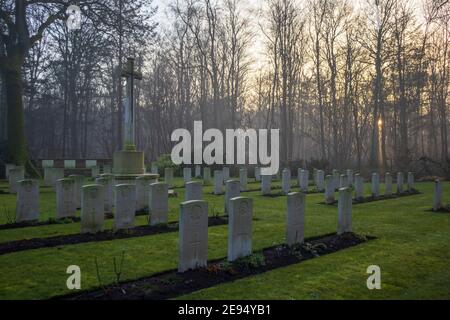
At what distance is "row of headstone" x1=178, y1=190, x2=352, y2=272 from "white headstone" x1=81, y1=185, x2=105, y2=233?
10.4 feet

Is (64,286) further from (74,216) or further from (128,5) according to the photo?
(128,5)

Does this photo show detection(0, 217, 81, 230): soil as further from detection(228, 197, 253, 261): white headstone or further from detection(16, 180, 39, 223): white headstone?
detection(228, 197, 253, 261): white headstone

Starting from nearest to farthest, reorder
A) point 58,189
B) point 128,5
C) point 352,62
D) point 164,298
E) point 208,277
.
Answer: point 164,298
point 208,277
point 58,189
point 128,5
point 352,62

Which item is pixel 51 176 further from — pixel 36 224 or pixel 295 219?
pixel 295 219

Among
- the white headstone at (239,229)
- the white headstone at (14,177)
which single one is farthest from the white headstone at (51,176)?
the white headstone at (239,229)

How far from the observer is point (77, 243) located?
7.40 m

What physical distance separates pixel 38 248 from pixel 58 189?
10.3ft

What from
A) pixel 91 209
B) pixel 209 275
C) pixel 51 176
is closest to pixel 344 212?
pixel 209 275

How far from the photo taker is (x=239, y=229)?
641cm

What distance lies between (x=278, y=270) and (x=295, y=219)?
5.48 ft

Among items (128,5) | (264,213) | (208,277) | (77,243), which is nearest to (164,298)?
(208,277)

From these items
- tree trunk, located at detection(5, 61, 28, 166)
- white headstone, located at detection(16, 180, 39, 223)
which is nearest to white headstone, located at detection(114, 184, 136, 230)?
white headstone, located at detection(16, 180, 39, 223)

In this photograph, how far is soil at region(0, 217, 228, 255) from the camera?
6905mm

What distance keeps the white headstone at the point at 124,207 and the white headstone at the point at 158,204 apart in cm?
58
